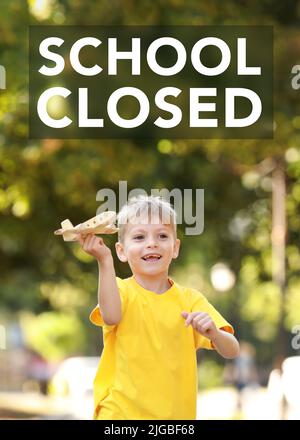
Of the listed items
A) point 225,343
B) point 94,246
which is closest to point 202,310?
point 225,343

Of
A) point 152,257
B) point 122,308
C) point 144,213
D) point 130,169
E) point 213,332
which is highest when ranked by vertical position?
point 130,169

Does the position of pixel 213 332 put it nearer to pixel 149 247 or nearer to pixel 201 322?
pixel 201 322

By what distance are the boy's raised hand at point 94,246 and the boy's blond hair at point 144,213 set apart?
0.39 meters

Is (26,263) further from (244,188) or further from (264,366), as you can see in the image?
(264,366)

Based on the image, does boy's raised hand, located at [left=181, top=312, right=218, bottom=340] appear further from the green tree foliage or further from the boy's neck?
the green tree foliage

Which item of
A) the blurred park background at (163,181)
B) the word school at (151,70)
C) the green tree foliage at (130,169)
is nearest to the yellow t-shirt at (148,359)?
the blurred park background at (163,181)

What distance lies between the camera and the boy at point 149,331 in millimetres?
5531

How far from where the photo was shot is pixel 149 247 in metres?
5.71

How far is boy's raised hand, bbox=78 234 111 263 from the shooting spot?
5418mm

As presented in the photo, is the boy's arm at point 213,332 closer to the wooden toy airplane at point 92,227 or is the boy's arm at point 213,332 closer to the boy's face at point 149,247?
the boy's face at point 149,247

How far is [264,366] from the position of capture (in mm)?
62094

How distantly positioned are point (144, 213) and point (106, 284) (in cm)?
47
